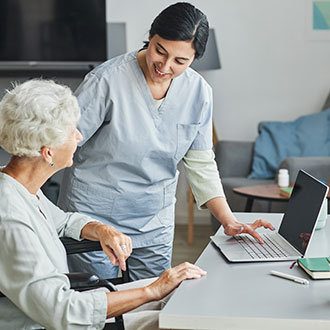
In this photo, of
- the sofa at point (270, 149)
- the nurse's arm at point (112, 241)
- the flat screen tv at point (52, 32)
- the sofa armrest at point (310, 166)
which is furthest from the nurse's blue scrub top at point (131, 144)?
the flat screen tv at point (52, 32)

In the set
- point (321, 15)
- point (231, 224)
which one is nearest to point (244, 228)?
point (231, 224)

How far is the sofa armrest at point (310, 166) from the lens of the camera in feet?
12.6

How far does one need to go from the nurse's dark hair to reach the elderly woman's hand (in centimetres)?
70

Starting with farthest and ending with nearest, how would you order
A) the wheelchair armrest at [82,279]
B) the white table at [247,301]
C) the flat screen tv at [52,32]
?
the flat screen tv at [52,32] < the wheelchair armrest at [82,279] < the white table at [247,301]

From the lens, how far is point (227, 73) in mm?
4871

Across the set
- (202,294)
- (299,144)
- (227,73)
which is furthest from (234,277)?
(227,73)

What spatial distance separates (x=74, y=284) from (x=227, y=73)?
347 cm

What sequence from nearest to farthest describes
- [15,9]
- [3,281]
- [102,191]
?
[3,281], [102,191], [15,9]

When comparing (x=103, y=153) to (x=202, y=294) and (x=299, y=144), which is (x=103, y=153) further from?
(x=299, y=144)

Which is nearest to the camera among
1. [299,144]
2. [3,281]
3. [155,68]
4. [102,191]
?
[3,281]

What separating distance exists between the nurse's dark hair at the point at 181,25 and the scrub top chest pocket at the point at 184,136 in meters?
0.29

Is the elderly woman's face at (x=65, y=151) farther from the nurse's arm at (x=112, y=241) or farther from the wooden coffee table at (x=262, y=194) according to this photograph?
the wooden coffee table at (x=262, y=194)

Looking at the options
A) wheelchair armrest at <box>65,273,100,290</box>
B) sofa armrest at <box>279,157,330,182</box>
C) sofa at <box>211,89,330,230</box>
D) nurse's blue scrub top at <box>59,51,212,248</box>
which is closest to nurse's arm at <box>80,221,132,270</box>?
wheelchair armrest at <box>65,273,100,290</box>

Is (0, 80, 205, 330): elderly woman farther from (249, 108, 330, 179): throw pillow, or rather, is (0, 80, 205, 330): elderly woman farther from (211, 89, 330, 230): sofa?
(249, 108, 330, 179): throw pillow
